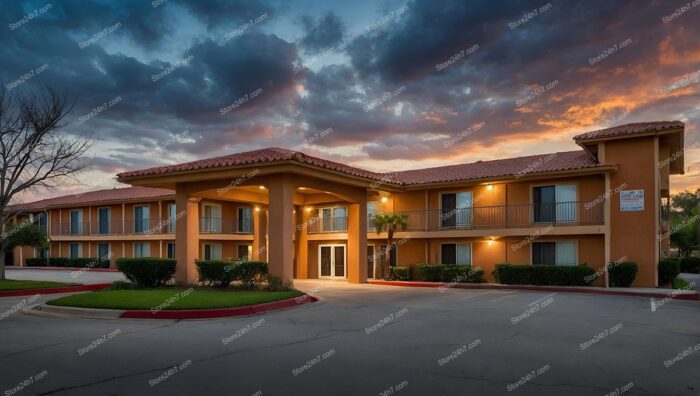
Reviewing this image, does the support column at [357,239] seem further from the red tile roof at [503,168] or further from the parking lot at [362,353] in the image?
the parking lot at [362,353]

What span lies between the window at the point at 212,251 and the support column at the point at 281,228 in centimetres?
1586

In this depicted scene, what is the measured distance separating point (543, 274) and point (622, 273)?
3.05m

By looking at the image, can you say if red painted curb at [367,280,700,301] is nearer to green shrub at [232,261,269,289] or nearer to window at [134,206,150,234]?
green shrub at [232,261,269,289]

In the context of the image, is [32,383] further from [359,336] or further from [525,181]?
[525,181]

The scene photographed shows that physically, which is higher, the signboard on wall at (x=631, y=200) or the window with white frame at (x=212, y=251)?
the signboard on wall at (x=631, y=200)

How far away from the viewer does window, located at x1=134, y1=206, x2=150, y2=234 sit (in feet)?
121

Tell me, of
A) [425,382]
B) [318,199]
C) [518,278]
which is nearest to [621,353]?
[425,382]

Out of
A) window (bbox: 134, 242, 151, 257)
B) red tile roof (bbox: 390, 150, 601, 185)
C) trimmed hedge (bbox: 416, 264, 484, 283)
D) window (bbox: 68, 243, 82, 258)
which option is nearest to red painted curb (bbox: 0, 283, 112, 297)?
trimmed hedge (bbox: 416, 264, 484, 283)

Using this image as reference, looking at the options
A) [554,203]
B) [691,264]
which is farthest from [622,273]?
[691,264]

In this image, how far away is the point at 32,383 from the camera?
6426mm

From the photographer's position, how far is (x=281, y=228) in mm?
18391

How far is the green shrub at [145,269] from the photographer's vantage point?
752 inches

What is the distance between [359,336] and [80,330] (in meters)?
5.53

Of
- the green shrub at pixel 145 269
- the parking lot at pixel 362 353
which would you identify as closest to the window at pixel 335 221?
the green shrub at pixel 145 269
